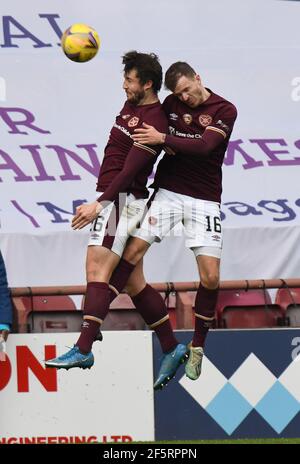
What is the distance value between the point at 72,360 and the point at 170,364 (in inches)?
32.4

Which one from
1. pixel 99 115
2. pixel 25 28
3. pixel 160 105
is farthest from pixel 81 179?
pixel 160 105

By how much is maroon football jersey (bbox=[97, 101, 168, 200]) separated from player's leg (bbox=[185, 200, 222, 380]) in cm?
40

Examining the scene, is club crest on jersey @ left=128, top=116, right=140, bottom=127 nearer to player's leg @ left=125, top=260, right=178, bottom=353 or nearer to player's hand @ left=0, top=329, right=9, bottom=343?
player's leg @ left=125, top=260, right=178, bottom=353

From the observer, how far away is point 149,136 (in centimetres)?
891

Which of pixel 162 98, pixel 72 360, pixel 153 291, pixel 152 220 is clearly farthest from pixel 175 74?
pixel 162 98

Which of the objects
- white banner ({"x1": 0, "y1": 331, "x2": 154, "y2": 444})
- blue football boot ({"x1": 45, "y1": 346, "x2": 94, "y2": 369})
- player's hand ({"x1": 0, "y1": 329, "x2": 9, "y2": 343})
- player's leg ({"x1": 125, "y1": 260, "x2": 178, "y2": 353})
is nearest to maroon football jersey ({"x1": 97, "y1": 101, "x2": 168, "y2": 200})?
player's leg ({"x1": 125, "y1": 260, "x2": 178, "y2": 353})

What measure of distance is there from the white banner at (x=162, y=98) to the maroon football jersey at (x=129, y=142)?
242cm

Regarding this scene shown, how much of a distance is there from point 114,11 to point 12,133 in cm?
136

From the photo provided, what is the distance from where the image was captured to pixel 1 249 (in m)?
11.4

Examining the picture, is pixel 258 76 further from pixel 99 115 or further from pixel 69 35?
pixel 69 35

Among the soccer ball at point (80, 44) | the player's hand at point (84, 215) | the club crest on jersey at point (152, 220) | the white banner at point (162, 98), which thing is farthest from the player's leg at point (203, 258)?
the white banner at point (162, 98)

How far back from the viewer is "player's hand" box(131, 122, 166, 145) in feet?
29.2

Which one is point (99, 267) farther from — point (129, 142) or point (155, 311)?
point (129, 142)

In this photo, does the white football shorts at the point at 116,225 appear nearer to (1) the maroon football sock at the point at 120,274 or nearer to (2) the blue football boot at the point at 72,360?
(1) the maroon football sock at the point at 120,274
